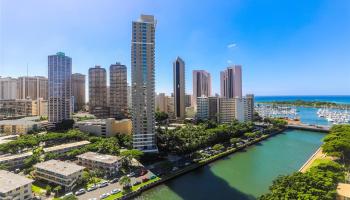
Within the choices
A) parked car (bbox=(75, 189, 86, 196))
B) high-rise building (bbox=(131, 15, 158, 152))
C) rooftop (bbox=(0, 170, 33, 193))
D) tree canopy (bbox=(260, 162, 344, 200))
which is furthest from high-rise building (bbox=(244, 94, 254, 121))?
rooftop (bbox=(0, 170, 33, 193))

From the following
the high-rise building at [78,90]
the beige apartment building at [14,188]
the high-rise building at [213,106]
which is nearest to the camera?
the beige apartment building at [14,188]

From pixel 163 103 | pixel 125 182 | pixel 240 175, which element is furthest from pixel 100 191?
pixel 163 103

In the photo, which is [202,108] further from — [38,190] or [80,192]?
[38,190]

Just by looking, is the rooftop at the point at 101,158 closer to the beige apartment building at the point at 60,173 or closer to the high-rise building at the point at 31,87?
the beige apartment building at the point at 60,173

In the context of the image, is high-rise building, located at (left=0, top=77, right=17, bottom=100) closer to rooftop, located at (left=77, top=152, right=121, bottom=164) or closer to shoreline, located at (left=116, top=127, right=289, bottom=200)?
rooftop, located at (left=77, top=152, right=121, bottom=164)

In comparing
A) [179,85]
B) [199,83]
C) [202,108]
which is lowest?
[202,108]

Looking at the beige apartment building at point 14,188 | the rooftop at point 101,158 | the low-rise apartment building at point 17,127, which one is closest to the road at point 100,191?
the rooftop at point 101,158
